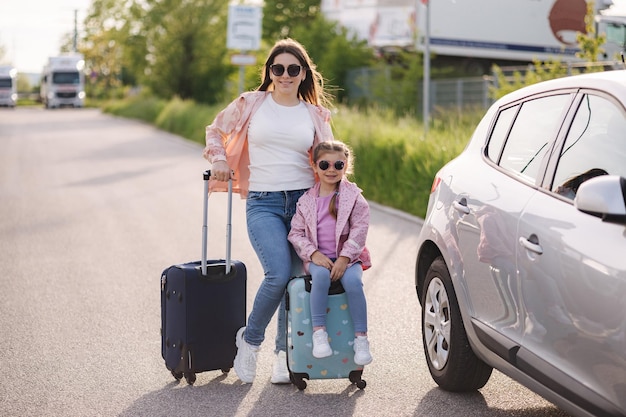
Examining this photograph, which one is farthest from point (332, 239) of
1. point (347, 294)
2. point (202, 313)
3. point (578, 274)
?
point (578, 274)

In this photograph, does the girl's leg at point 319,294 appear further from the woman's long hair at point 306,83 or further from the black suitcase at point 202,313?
the woman's long hair at point 306,83

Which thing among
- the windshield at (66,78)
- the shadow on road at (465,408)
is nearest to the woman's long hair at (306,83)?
the shadow on road at (465,408)

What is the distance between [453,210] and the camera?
5.80 m

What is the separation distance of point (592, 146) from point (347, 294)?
166 cm

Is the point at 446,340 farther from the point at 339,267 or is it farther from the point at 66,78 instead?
the point at 66,78

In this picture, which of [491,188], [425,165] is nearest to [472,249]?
[491,188]

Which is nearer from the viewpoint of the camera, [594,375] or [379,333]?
[594,375]

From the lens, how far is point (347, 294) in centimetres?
588

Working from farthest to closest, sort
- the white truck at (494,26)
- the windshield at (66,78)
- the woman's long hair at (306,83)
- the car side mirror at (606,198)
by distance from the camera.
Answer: the windshield at (66,78) < the white truck at (494,26) < the woman's long hair at (306,83) < the car side mirror at (606,198)

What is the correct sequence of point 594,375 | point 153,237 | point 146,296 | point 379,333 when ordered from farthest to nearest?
point 153,237 → point 146,296 → point 379,333 → point 594,375

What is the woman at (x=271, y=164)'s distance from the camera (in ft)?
19.7

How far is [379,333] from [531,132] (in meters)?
2.57

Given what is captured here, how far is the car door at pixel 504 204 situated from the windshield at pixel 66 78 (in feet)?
228

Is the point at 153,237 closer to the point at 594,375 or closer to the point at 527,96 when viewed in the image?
the point at 527,96
